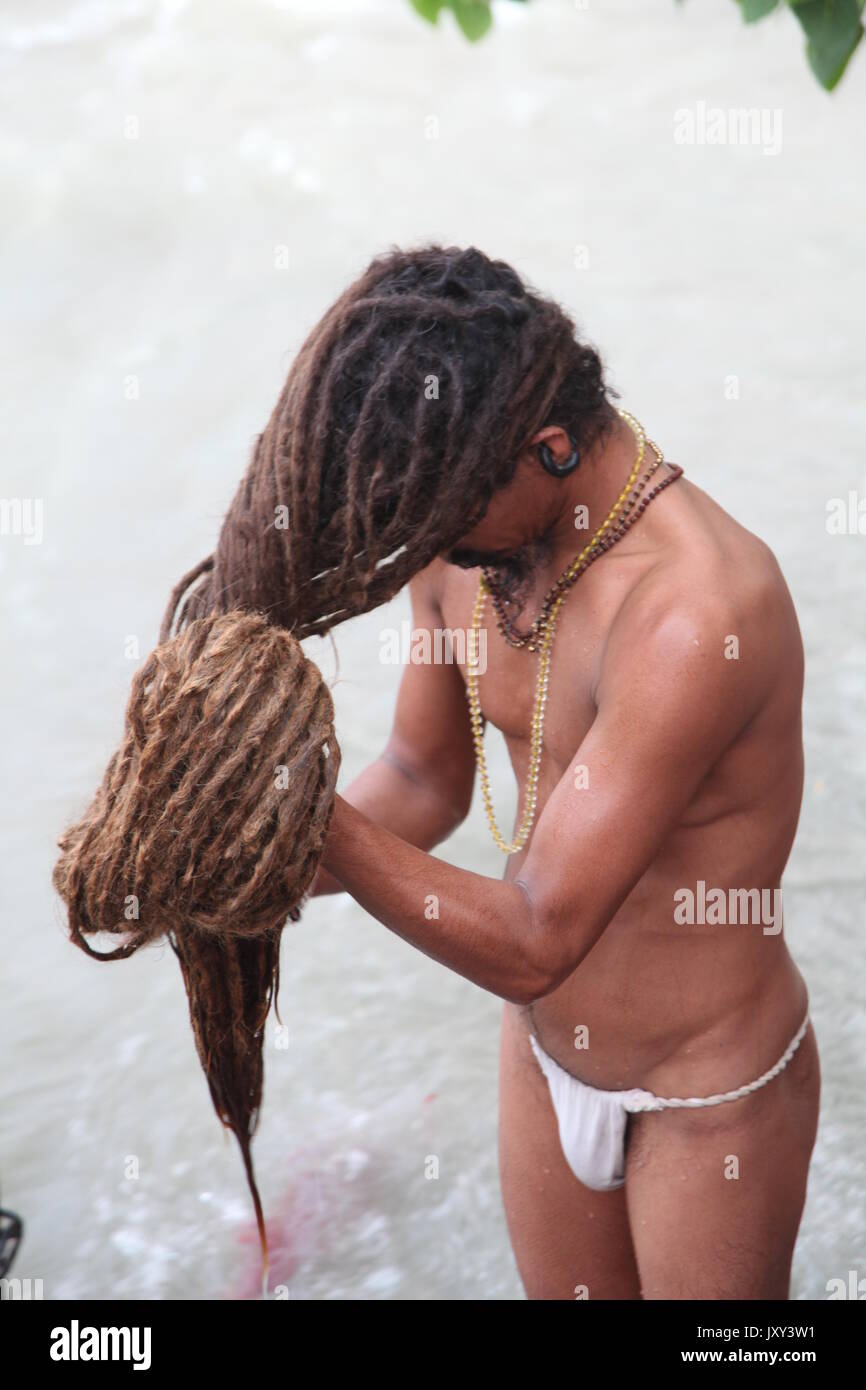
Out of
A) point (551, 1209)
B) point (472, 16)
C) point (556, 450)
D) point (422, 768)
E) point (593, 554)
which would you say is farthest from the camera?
point (472, 16)

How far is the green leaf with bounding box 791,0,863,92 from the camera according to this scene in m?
1.92

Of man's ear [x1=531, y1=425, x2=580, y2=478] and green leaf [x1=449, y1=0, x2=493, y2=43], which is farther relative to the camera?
green leaf [x1=449, y1=0, x2=493, y2=43]

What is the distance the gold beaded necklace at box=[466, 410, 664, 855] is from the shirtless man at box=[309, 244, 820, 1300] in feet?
0.04

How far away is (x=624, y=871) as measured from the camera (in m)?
1.62

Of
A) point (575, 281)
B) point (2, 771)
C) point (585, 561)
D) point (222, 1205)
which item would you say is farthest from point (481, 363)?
point (575, 281)

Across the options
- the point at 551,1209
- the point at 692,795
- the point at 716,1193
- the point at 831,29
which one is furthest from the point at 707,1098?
the point at 831,29

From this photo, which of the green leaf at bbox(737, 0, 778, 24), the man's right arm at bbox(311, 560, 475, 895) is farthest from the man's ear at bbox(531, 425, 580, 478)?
the green leaf at bbox(737, 0, 778, 24)

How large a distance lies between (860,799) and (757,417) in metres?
2.33

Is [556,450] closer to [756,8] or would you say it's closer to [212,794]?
[212,794]

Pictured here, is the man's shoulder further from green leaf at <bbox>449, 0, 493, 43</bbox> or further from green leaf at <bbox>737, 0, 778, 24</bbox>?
green leaf at <bbox>449, 0, 493, 43</bbox>

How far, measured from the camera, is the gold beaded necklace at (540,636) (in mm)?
1816

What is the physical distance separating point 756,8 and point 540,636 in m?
0.82

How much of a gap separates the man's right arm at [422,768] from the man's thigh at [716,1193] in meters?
0.53

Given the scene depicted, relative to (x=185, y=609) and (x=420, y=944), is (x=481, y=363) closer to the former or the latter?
(x=185, y=609)
